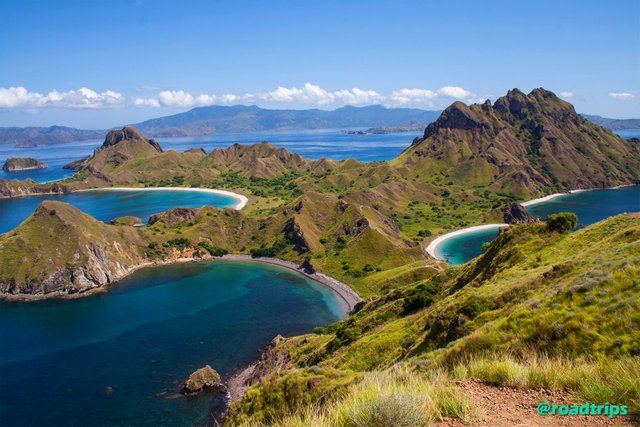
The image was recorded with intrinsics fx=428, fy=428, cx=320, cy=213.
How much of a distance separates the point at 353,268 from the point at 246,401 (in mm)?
87662

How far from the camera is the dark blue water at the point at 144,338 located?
64.4 m

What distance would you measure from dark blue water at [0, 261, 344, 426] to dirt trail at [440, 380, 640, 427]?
58.7 meters

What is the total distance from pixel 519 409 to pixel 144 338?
89415 millimetres

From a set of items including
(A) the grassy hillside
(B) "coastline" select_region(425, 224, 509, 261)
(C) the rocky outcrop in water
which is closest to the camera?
(A) the grassy hillside

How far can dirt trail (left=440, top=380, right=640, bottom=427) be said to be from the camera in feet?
32.7

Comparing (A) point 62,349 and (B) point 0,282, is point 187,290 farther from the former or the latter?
(B) point 0,282

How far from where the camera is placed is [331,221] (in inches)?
6206

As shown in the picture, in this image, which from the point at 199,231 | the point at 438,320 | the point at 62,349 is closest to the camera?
the point at 438,320

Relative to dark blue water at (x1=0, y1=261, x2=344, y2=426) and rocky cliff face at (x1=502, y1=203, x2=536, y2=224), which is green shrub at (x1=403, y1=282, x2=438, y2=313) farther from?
rocky cliff face at (x1=502, y1=203, x2=536, y2=224)

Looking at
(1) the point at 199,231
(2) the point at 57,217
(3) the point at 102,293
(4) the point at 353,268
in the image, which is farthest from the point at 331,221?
(2) the point at 57,217

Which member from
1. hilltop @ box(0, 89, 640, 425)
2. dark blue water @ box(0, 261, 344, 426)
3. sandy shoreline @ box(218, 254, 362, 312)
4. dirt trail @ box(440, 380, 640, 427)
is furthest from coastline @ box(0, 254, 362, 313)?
dirt trail @ box(440, 380, 640, 427)

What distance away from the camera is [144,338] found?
87875 millimetres

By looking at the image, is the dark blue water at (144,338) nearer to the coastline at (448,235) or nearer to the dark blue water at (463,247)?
the dark blue water at (463,247)

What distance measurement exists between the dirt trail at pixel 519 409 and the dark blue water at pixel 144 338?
5867 cm
